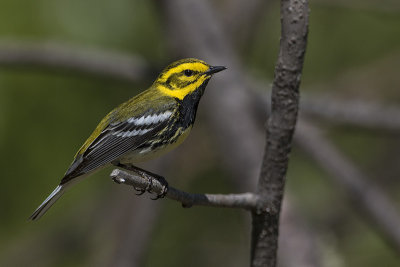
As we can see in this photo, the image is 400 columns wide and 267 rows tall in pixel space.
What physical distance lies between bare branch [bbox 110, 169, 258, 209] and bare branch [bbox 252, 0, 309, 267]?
9 centimetres

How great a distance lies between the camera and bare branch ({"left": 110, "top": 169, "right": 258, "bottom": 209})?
2.92 metres

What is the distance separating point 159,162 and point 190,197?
2866 mm

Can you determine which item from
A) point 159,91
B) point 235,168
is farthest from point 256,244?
point 235,168

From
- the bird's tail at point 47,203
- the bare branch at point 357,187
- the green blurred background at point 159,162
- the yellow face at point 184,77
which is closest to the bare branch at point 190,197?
the bird's tail at point 47,203

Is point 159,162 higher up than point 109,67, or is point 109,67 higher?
point 109,67

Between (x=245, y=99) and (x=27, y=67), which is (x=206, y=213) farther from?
(x=27, y=67)

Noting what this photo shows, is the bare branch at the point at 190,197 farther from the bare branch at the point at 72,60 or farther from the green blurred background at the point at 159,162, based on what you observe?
the bare branch at the point at 72,60

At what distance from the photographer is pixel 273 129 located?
326 cm

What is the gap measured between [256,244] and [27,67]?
116 inches

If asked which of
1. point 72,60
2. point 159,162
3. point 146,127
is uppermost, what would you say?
point 72,60

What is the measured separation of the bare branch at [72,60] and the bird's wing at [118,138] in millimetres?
1837

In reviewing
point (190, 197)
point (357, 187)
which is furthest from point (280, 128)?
point (357, 187)

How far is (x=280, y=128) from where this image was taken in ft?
10.6

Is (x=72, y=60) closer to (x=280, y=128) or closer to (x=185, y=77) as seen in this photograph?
(x=185, y=77)
